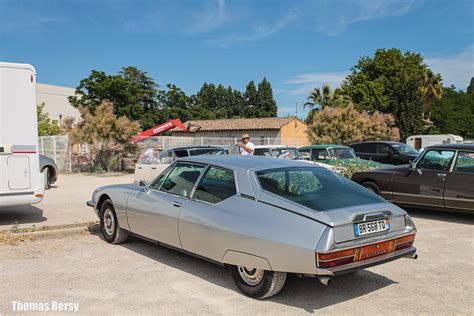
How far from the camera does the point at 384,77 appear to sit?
54.2 m

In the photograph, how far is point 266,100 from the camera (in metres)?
93.6

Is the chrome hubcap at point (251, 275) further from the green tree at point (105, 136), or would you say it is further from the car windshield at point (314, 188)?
the green tree at point (105, 136)

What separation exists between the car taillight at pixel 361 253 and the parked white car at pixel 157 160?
9.66 meters

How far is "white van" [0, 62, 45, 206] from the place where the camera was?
7.61 metres

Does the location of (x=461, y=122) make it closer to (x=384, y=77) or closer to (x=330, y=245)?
(x=384, y=77)

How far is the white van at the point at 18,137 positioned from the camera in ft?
25.0

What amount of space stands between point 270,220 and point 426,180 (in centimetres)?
584

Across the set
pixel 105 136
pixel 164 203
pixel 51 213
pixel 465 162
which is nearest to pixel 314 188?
pixel 164 203

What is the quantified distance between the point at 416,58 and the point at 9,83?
58726 millimetres

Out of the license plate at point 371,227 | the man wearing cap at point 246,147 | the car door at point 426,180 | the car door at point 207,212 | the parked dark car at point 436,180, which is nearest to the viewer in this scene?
the license plate at point 371,227

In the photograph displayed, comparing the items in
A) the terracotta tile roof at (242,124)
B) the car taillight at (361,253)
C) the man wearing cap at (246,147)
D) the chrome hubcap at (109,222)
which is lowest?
the chrome hubcap at (109,222)

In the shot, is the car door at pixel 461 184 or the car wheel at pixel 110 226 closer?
the car wheel at pixel 110 226

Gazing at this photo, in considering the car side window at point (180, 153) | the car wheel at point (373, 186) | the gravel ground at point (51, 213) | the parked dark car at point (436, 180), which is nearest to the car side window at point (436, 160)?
the parked dark car at point (436, 180)

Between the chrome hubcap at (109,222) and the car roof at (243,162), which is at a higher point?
the car roof at (243,162)
